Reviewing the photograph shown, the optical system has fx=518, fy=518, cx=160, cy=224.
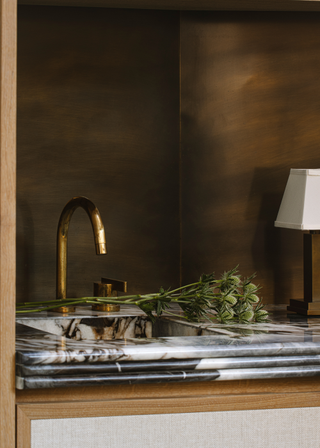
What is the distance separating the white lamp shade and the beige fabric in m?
0.61

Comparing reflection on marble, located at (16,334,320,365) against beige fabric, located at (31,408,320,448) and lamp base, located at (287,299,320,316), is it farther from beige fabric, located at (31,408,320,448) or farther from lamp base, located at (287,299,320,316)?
lamp base, located at (287,299,320,316)

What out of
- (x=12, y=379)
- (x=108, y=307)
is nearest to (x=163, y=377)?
(x=12, y=379)

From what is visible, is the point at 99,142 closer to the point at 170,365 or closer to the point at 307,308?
the point at 307,308

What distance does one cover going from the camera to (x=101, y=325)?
137 centimetres

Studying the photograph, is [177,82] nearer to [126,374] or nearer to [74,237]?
[74,237]

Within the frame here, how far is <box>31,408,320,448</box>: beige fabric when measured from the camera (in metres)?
0.89

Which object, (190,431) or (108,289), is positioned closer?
(190,431)

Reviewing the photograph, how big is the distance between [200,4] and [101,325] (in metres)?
1.01

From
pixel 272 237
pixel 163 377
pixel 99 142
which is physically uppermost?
pixel 99 142

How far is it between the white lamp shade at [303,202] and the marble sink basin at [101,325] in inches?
17.6

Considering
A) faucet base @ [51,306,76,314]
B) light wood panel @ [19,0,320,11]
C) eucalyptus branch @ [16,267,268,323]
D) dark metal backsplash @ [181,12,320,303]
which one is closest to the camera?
eucalyptus branch @ [16,267,268,323]

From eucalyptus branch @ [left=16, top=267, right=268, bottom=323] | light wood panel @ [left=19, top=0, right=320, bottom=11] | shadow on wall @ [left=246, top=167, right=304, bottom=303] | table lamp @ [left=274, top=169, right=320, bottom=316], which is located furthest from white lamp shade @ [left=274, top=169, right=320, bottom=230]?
light wood panel @ [left=19, top=0, right=320, bottom=11]

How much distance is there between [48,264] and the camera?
1606 mm

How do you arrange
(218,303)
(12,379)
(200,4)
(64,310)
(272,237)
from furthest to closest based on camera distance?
(272,237), (200,4), (64,310), (218,303), (12,379)
